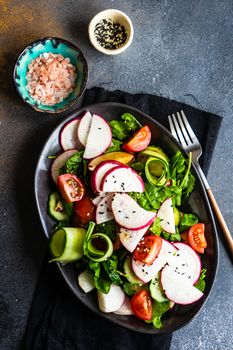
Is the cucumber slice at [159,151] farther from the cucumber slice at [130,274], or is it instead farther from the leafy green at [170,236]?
the cucumber slice at [130,274]

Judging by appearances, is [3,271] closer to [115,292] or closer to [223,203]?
[115,292]

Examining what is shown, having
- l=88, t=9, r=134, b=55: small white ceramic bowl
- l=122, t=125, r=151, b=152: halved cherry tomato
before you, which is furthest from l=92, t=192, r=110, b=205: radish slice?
l=88, t=9, r=134, b=55: small white ceramic bowl

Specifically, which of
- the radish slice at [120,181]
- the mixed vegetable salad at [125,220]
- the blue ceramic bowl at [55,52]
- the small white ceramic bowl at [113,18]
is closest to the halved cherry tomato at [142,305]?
the mixed vegetable salad at [125,220]

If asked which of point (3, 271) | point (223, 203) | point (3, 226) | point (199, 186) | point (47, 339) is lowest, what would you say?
point (47, 339)

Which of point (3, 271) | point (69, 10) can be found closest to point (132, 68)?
point (69, 10)

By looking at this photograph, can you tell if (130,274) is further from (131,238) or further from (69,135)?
(69,135)
